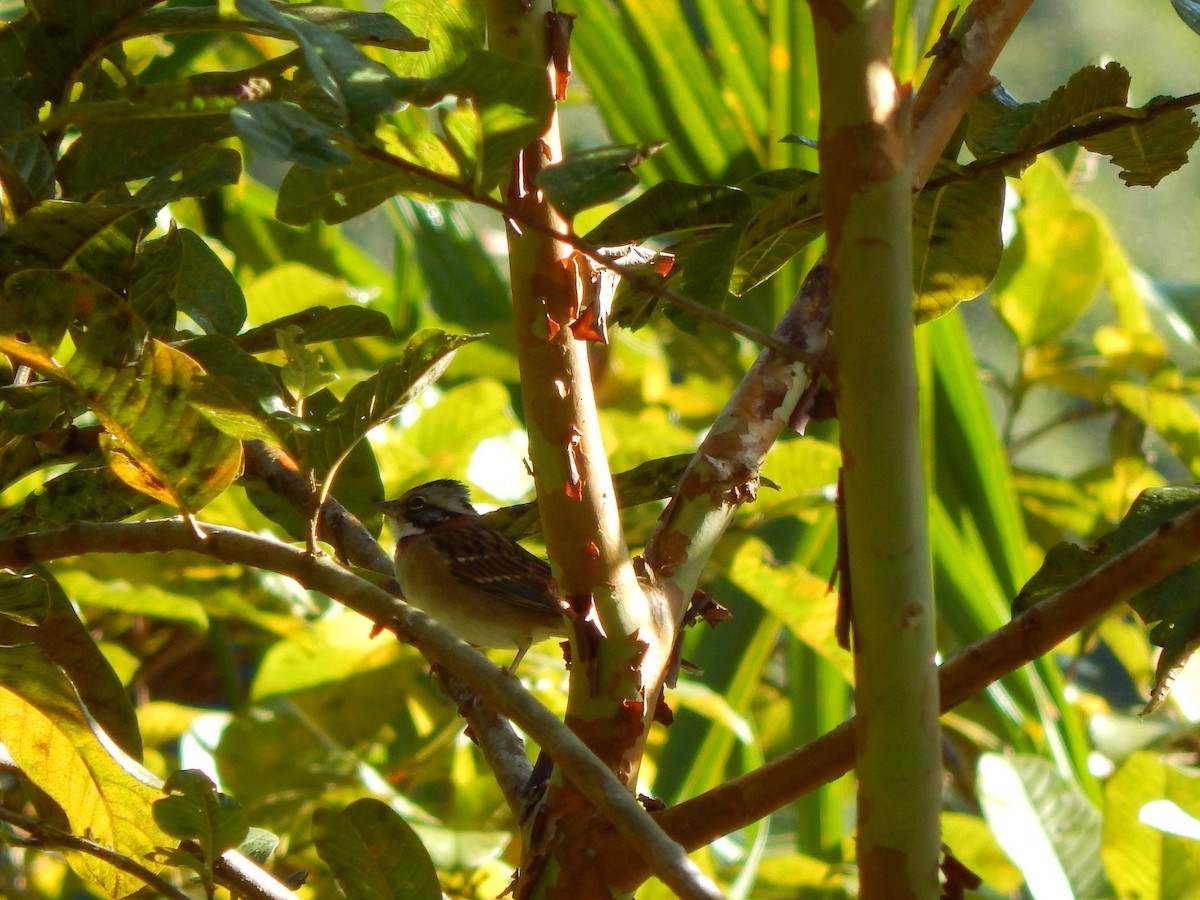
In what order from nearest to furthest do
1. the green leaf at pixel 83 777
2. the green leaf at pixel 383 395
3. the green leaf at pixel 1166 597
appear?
the green leaf at pixel 1166 597, the green leaf at pixel 383 395, the green leaf at pixel 83 777

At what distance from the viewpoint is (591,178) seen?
28.1 inches

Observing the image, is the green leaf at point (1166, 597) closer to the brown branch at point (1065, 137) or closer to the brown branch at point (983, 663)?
the brown branch at point (983, 663)

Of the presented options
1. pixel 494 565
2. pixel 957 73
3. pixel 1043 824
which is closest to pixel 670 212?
pixel 957 73

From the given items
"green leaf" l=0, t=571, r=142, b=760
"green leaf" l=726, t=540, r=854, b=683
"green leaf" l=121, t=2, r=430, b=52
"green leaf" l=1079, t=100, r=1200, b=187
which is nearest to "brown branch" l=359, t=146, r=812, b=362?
"green leaf" l=121, t=2, r=430, b=52

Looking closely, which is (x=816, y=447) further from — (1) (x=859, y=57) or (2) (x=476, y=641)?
(1) (x=859, y=57)

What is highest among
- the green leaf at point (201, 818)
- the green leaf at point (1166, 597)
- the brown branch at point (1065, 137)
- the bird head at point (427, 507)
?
the bird head at point (427, 507)

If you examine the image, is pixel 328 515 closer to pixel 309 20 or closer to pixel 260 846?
pixel 260 846

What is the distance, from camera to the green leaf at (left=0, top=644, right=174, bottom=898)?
1.09m

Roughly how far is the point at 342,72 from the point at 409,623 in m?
0.41

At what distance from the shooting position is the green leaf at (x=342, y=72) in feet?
2.28

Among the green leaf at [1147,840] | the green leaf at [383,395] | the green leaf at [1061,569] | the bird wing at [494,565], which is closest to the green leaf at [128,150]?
the green leaf at [383,395]

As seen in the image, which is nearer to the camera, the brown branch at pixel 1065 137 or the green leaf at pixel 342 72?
the green leaf at pixel 342 72

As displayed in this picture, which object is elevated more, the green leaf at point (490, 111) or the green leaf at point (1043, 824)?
the green leaf at point (490, 111)

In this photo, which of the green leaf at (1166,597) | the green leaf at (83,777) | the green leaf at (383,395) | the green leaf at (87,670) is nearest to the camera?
the green leaf at (1166,597)
